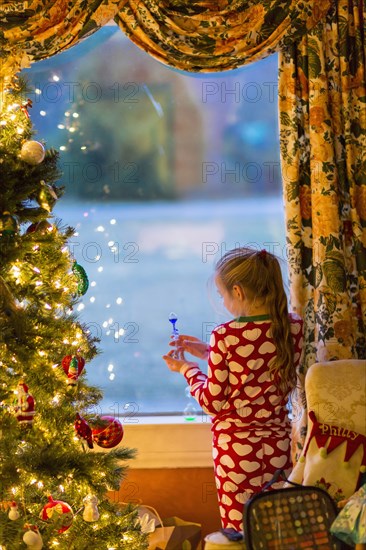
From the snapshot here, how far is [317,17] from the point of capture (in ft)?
10.00

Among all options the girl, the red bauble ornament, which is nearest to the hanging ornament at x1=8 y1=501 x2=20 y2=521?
the red bauble ornament

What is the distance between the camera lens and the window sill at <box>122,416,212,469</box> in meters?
3.32

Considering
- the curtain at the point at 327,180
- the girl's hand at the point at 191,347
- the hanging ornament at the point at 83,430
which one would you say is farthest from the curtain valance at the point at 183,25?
the hanging ornament at the point at 83,430

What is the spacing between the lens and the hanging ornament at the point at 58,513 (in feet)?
8.24

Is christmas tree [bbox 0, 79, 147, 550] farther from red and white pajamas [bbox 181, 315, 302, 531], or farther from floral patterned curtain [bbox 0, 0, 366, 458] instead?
floral patterned curtain [bbox 0, 0, 366, 458]

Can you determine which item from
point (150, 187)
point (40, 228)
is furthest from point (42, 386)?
point (150, 187)

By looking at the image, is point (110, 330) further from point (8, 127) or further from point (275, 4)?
point (275, 4)

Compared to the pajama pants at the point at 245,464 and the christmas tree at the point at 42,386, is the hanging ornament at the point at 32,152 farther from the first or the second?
the pajama pants at the point at 245,464

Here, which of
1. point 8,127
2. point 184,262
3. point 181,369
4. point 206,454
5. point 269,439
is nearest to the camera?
point 8,127

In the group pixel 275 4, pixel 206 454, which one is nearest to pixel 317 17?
pixel 275 4

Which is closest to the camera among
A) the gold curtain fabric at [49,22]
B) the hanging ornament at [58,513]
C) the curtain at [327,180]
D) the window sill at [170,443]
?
the hanging ornament at [58,513]

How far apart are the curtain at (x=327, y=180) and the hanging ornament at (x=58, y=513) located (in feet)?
→ 3.30

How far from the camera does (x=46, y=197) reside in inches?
99.6

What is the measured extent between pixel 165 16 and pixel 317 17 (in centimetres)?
58
